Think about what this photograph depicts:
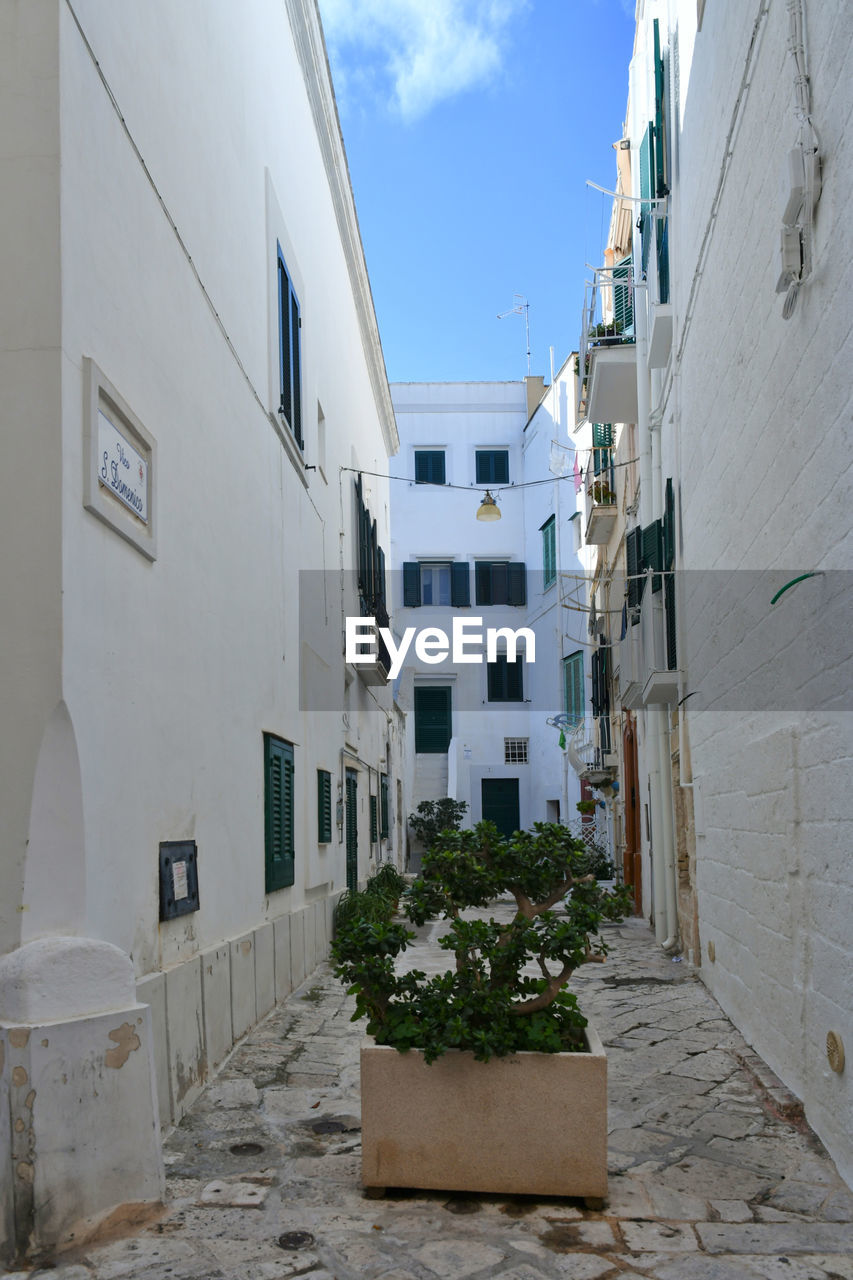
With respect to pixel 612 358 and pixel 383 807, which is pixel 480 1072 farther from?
pixel 383 807

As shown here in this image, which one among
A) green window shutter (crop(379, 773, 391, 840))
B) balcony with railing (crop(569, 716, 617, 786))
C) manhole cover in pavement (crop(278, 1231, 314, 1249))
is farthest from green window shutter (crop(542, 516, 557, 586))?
manhole cover in pavement (crop(278, 1231, 314, 1249))

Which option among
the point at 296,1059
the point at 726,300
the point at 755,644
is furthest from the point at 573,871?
the point at 726,300

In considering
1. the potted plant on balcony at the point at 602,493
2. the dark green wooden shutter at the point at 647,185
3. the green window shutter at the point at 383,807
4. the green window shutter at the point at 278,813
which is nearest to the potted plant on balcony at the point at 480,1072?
the green window shutter at the point at 278,813

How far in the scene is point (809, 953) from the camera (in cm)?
512

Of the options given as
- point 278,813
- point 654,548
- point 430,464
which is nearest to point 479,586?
point 430,464

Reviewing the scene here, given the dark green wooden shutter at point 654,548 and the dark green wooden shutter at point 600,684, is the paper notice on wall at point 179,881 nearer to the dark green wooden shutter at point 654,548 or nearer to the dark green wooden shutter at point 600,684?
the dark green wooden shutter at point 654,548

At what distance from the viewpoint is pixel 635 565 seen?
39.0 ft

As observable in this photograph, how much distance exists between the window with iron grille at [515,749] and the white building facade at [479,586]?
0.08 feet

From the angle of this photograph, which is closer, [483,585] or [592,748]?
[592,748]

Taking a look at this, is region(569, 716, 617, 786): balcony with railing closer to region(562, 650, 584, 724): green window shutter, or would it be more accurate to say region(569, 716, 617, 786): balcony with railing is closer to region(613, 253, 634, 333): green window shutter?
region(562, 650, 584, 724): green window shutter

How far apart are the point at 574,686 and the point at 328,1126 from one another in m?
20.7

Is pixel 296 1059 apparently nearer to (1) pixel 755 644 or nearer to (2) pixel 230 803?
(2) pixel 230 803

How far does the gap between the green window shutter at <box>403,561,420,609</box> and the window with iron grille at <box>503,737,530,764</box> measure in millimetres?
4097

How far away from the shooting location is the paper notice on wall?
568 cm
